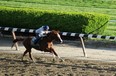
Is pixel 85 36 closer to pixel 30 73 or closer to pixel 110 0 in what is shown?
pixel 30 73

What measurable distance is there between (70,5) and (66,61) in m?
10.5

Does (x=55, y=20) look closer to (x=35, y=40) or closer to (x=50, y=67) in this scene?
(x=35, y=40)

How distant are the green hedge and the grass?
495 cm

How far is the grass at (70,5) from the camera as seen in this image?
2298 centimetres

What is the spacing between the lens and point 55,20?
56.0 feet

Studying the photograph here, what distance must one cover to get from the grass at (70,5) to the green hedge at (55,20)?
4.95 meters

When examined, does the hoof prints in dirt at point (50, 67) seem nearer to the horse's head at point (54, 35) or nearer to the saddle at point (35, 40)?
the saddle at point (35, 40)

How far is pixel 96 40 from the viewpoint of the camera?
16.9 metres

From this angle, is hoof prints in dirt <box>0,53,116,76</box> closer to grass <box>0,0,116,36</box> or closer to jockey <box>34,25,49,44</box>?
jockey <box>34,25,49,44</box>

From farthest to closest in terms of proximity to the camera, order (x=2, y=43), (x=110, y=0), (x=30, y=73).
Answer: (x=110, y=0) < (x=2, y=43) < (x=30, y=73)

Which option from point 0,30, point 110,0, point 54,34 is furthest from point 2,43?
point 110,0

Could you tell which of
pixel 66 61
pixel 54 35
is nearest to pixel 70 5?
pixel 66 61

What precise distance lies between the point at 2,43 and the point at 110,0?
444 inches

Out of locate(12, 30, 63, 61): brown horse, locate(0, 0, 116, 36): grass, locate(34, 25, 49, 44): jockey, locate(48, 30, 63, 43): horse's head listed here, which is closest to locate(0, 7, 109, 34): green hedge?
locate(12, 30, 63, 61): brown horse
